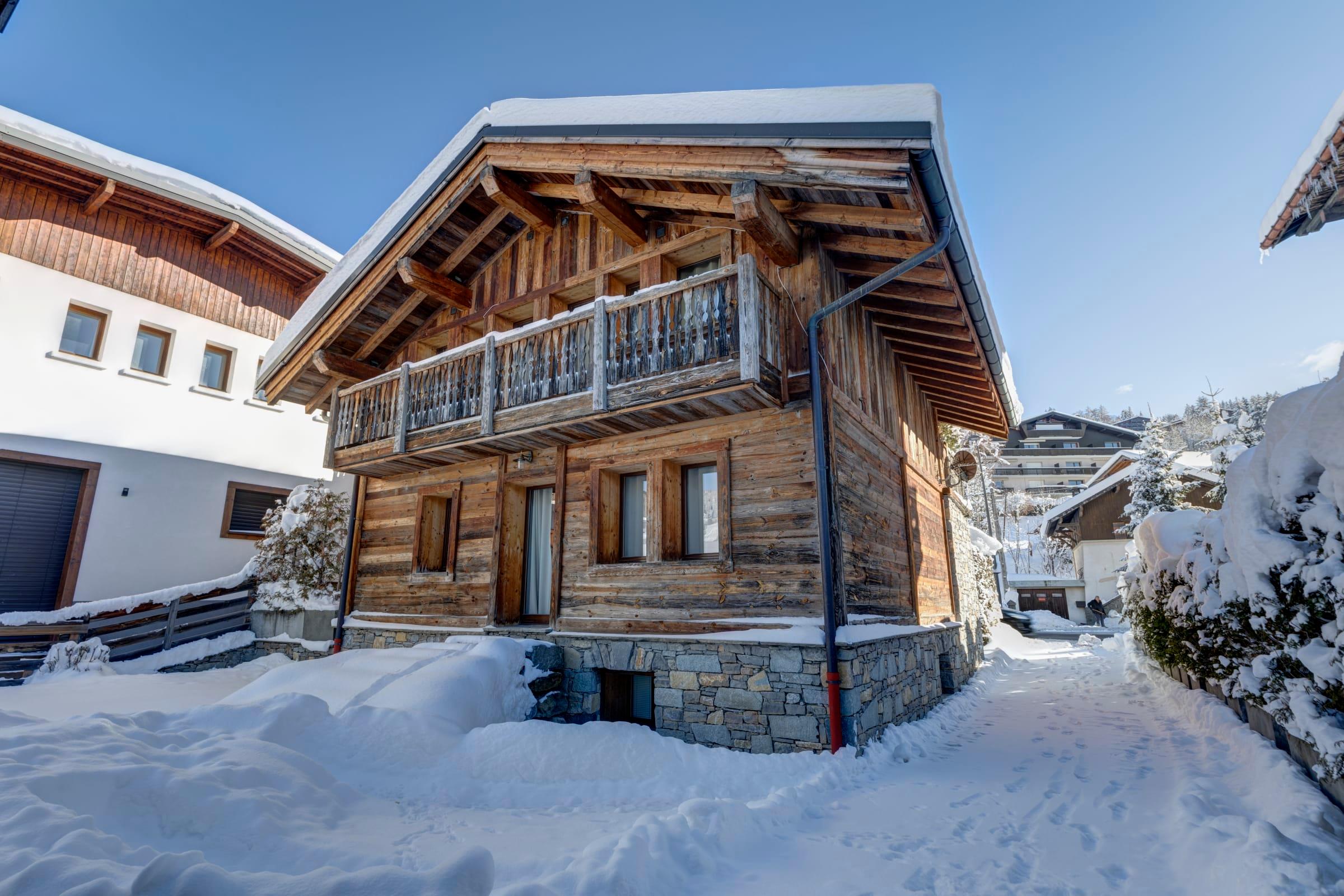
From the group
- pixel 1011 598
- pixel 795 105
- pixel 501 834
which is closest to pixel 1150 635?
pixel 795 105

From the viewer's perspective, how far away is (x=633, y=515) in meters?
8.98

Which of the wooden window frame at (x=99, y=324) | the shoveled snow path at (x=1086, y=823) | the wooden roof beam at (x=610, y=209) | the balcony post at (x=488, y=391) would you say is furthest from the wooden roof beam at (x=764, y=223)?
the wooden window frame at (x=99, y=324)

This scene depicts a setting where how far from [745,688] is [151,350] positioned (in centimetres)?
1539

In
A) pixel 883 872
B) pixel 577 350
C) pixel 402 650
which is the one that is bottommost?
pixel 883 872

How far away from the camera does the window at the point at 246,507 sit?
1563cm

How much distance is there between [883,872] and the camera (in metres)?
3.96

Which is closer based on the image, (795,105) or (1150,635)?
(795,105)

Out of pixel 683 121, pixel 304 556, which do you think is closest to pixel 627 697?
pixel 683 121

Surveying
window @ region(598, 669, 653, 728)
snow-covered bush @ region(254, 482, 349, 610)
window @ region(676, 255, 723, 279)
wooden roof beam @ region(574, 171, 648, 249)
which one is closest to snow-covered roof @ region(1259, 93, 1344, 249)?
window @ region(676, 255, 723, 279)

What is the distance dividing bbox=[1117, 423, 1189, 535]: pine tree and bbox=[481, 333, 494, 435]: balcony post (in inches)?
881

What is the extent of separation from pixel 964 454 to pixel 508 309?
1070cm

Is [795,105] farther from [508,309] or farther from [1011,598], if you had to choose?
[1011,598]

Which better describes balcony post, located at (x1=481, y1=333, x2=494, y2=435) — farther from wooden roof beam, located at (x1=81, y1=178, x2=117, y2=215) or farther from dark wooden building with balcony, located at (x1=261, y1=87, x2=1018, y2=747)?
wooden roof beam, located at (x1=81, y1=178, x2=117, y2=215)

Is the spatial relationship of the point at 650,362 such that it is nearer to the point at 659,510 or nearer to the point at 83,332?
the point at 659,510
